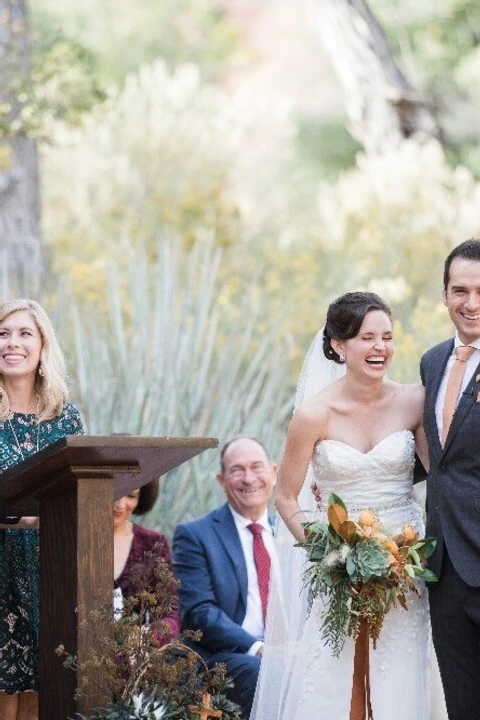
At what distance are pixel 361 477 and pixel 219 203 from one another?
12.3 m

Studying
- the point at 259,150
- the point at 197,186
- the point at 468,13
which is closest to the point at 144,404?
the point at 197,186

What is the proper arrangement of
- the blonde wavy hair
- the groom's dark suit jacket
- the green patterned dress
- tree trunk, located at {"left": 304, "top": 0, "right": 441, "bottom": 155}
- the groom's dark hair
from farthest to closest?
tree trunk, located at {"left": 304, "top": 0, "right": 441, "bottom": 155} < the blonde wavy hair < the green patterned dress < the groom's dark hair < the groom's dark suit jacket

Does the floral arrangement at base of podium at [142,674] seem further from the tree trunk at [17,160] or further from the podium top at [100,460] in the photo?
the tree trunk at [17,160]

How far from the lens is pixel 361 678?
4750 millimetres

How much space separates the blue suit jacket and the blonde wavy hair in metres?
1.61

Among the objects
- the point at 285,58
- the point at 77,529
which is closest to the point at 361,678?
the point at 77,529

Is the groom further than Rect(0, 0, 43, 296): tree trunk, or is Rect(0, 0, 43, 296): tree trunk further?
Rect(0, 0, 43, 296): tree trunk

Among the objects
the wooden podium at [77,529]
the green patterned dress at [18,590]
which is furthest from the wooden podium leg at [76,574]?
the green patterned dress at [18,590]

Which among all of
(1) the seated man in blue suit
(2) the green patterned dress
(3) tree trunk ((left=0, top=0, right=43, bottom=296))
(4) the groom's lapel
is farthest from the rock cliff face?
(4) the groom's lapel

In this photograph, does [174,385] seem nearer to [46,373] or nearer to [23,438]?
[46,373]

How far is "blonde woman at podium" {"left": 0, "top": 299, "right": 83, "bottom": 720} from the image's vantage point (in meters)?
4.88

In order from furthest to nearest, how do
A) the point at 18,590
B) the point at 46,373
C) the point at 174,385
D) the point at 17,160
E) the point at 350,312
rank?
1. the point at 17,160
2. the point at 174,385
3. the point at 46,373
4. the point at 350,312
5. the point at 18,590

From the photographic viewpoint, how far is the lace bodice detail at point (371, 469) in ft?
16.4

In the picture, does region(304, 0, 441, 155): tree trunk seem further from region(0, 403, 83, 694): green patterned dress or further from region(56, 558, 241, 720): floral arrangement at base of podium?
region(56, 558, 241, 720): floral arrangement at base of podium
